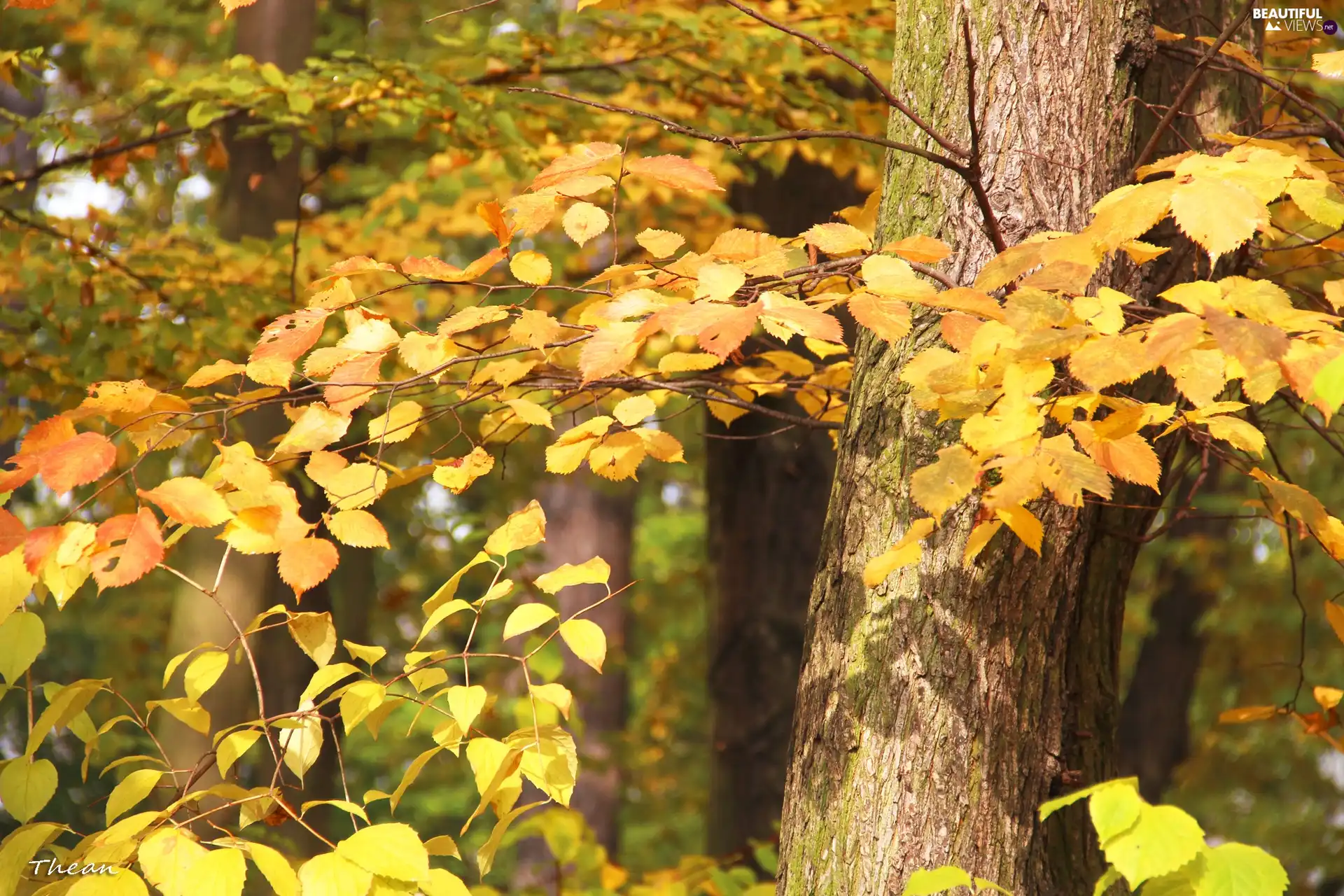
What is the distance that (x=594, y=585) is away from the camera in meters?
10.1

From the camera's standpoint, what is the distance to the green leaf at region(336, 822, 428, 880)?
4.27 ft

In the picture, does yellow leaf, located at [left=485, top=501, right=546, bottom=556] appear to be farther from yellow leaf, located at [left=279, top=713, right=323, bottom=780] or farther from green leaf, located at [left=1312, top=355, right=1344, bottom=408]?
green leaf, located at [left=1312, top=355, right=1344, bottom=408]

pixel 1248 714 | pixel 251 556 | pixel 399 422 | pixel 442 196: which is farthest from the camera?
pixel 442 196

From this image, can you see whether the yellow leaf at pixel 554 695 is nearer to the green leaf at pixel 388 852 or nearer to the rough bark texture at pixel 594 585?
the green leaf at pixel 388 852

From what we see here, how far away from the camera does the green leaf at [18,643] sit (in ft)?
4.82

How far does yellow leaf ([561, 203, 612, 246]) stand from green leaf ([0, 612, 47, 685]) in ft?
3.01

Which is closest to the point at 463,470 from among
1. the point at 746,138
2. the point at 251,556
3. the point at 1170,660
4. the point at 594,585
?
the point at 746,138

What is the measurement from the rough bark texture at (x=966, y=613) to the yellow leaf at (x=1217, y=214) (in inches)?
21.9

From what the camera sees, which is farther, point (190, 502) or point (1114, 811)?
point (190, 502)

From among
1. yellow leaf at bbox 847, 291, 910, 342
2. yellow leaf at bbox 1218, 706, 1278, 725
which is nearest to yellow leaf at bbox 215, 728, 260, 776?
yellow leaf at bbox 847, 291, 910, 342

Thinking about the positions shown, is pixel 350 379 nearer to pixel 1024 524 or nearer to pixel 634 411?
pixel 634 411

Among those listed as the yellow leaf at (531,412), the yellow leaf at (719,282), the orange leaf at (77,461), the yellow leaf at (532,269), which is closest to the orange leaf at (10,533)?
the orange leaf at (77,461)

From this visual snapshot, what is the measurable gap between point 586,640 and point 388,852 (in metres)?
0.38

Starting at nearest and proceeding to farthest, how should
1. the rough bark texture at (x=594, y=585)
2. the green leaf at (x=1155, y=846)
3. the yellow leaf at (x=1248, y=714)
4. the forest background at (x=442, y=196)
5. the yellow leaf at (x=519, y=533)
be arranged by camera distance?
the green leaf at (x=1155, y=846)
the yellow leaf at (x=519, y=533)
the yellow leaf at (x=1248, y=714)
the forest background at (x=442, y=196)
the rough bark texture at (x=594, y=585)
